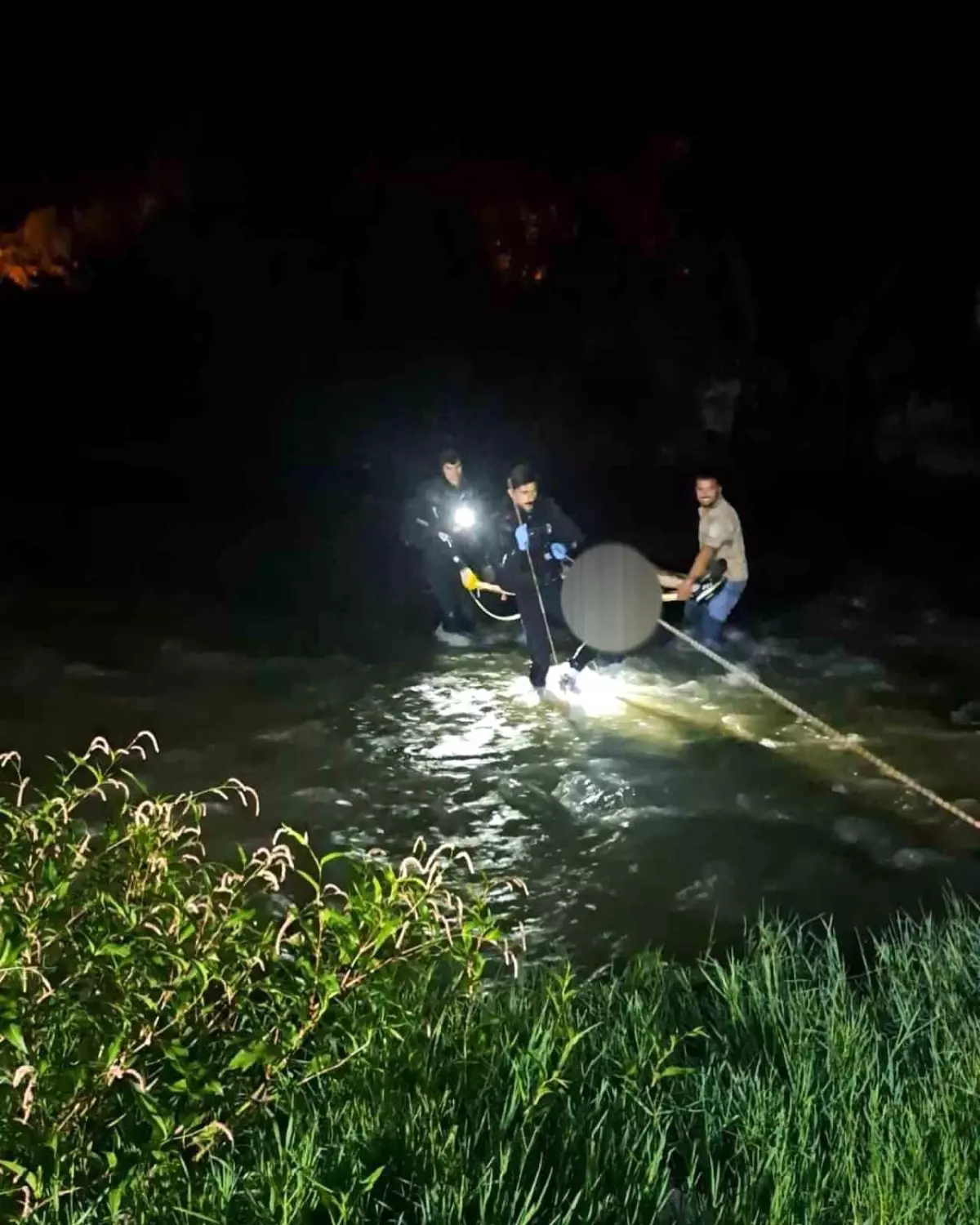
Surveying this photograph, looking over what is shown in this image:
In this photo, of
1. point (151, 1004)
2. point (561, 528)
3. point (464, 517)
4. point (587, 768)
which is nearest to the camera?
point (151, 1004)

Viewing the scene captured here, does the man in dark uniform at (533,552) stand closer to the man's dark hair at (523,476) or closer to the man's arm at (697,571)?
the man's dark hair at (523,476)

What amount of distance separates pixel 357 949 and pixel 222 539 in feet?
46.6

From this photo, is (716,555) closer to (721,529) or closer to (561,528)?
(721,529)

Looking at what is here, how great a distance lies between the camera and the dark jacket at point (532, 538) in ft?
28.6

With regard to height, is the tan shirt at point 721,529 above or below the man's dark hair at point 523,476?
below

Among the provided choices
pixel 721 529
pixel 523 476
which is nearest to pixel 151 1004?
pixel 523 476

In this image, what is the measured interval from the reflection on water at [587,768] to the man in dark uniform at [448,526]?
2.82 feet

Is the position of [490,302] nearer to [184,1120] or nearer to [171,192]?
[171,192]

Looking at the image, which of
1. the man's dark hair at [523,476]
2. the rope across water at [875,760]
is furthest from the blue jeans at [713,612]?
the man's dark hair at [523,476]

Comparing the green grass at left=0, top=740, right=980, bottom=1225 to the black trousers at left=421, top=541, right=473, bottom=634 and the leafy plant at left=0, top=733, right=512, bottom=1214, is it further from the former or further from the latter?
the black trousers at left=421, top=541, right=473, bottom=634

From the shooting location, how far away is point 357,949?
126 inches

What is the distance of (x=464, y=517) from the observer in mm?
9914

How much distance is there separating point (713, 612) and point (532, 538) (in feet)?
6.07

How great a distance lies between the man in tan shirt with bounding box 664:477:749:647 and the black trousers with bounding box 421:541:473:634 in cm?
223
